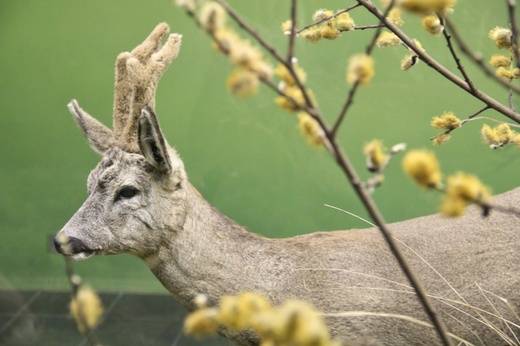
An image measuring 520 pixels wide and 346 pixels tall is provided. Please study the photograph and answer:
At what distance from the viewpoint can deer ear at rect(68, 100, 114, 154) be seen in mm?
1698

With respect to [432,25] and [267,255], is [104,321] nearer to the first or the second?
[267,255]

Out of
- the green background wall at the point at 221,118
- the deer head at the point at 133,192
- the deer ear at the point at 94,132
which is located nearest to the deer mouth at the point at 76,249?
the deer head at the point at 133,192

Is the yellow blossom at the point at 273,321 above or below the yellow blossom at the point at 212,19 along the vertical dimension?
below

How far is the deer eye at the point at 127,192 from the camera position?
61.8 inches

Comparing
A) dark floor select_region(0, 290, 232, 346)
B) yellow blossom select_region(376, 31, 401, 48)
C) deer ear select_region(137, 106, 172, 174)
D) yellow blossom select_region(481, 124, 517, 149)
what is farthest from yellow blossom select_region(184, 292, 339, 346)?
dark floor select_region(0, 290, 232, 346)

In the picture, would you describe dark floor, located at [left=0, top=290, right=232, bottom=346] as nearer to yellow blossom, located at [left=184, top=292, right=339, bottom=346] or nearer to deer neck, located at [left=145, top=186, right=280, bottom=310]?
deer neck, located at [left=145, top=186, right=280, bottom=310]

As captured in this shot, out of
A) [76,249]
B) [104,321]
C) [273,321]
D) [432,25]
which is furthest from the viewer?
[104,321]

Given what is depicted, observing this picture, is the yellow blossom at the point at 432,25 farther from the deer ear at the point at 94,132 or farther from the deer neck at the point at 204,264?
the deer ear at the point at 94,132

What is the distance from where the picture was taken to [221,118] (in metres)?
2.74

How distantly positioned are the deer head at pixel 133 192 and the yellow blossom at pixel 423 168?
0.99 meters

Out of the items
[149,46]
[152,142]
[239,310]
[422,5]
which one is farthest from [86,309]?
[149,46]

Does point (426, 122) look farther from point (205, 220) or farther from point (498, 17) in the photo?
point (205, 220)

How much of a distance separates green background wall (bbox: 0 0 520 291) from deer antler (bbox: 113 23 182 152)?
3.13ft

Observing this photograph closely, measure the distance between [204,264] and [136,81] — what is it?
399 millimetres
